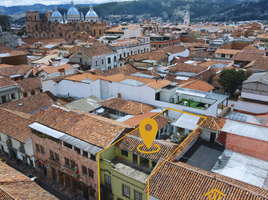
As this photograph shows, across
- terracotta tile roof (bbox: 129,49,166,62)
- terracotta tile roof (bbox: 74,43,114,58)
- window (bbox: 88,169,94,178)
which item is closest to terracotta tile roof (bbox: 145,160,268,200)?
window (bbox: 88,169,94,178)

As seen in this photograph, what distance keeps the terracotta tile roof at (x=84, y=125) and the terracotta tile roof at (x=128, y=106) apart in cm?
543

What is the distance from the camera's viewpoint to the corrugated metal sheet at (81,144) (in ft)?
62.0

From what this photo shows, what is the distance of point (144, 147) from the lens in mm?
18688

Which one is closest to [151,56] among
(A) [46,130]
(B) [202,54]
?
(B) [202,54]

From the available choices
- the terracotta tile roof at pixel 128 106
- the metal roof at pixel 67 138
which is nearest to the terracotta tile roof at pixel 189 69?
the terracotta tile roof at pixel 128 106

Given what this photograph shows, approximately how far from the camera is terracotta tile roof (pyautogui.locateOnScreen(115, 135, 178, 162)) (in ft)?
58.3

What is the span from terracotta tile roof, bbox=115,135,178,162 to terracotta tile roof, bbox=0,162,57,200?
6.43 metres

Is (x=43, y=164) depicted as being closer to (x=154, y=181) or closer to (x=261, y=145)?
(x=154, y=181)

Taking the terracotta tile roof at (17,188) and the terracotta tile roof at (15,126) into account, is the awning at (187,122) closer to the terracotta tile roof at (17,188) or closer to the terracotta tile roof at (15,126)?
the terracotta tile roof at (17,188)

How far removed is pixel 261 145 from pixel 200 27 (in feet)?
489

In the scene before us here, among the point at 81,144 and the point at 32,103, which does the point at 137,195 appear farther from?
the point at 32,103

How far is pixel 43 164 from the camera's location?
25109 millimetres

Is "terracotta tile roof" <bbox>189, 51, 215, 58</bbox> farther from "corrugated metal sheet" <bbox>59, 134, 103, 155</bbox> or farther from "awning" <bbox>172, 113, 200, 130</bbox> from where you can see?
"corrugated metal sheet" <bbox>59, 134, 103, 155</bbox>

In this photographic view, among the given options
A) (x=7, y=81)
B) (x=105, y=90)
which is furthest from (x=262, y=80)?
(x=7, y=81)
